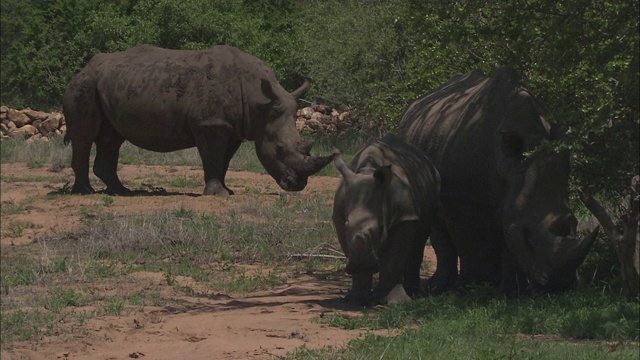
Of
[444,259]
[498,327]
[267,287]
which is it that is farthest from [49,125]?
[498,327]

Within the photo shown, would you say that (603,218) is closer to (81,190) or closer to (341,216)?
(341,216)

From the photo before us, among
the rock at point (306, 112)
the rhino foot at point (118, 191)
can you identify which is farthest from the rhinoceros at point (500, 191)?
the rock at point (306, 112)

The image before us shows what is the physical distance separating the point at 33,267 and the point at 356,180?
3.97 meters

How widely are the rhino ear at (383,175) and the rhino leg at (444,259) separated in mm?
1549

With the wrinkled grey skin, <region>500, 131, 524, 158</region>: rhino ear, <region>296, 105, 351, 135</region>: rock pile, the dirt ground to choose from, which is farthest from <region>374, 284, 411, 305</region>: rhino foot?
<region>296, 105, 351, 135</region>: rock pile

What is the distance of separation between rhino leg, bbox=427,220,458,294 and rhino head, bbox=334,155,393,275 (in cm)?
147

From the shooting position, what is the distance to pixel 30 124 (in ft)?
87.2

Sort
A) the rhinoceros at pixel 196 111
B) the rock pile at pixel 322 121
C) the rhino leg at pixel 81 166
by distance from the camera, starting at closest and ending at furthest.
Result: the rhinoceros at pixel 196 111 < the rhino leg at pixel 81 166 < the rock pile at pixel 322 121

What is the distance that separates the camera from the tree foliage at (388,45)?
33.2 ft

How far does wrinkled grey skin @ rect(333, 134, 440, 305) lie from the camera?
10.3 meters

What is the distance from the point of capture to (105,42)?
2678cm

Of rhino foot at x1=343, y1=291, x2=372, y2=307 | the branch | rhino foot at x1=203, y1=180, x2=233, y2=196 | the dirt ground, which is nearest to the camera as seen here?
the dirt ground

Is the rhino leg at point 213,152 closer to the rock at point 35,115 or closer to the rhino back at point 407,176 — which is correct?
the rhino back at point 407,176

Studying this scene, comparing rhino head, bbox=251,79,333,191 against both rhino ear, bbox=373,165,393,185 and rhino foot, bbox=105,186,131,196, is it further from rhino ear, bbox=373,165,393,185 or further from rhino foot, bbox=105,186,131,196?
rhino ear, bbox=373,165,393,185
